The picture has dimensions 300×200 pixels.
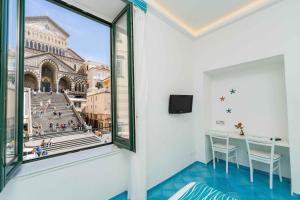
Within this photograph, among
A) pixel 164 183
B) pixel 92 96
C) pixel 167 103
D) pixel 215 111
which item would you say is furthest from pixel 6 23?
pixel 215 111

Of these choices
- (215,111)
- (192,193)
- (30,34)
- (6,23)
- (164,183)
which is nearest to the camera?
(6,23)

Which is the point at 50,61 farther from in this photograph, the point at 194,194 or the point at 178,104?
the point at 194,194

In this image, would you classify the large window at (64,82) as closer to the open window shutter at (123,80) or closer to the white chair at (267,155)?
the open window shutter at (123,80)

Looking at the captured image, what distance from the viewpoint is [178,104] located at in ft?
9.18

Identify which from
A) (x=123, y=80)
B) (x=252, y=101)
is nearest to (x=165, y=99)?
(x=123, y=80)

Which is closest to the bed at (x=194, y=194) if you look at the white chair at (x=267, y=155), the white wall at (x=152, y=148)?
the white wall at (x=152, y=148)

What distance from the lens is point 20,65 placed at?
168 centimetres

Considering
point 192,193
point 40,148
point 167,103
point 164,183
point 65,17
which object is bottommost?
point 164,183

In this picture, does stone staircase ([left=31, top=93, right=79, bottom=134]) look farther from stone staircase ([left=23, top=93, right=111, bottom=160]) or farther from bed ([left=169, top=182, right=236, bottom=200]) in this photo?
bed ([left=169, top=182, right=236, bottom=200])

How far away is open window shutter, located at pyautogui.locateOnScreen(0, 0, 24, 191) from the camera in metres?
1.12

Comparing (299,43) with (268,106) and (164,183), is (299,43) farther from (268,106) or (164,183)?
(164,183)

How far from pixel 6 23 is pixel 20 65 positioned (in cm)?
65

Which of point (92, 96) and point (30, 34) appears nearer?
point (30, 34)

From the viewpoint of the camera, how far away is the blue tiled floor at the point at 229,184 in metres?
2.21
